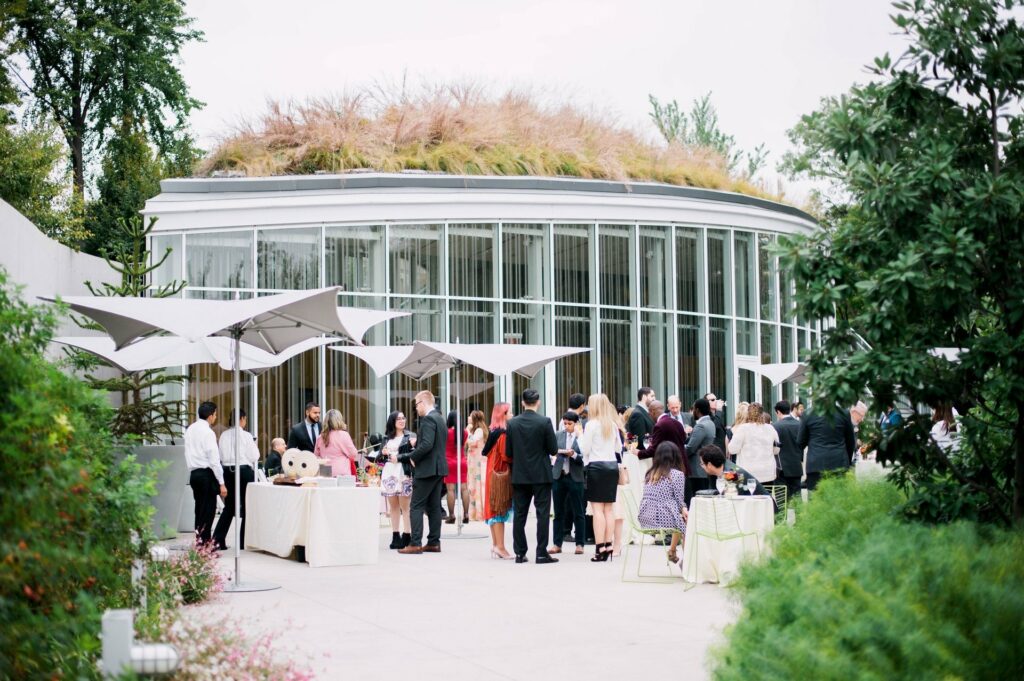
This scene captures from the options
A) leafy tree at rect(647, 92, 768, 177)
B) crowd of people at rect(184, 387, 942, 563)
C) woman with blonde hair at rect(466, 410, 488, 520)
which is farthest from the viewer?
leafy tree at rect(647, 92, 768, 177)

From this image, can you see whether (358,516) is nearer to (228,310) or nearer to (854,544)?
(228,310)

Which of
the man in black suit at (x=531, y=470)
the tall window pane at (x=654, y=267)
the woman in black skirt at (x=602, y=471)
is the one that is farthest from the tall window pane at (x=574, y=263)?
the man in black suit at (x=531, y=470)

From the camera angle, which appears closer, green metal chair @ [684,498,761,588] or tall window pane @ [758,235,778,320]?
green metal chair @ [684,498,761,588]

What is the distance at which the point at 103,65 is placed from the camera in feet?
137

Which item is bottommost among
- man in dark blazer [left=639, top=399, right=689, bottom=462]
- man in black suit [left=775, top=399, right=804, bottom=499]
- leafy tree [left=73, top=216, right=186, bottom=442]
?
man in black suit [left=775, top=399, right=804, bottom=499]

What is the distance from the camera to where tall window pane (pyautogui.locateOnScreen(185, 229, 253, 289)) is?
24.4m

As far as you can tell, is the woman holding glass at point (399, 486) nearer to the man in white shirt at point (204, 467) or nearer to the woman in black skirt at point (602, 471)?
the man in white shirt at point (204, 467)

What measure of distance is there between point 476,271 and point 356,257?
248 cm

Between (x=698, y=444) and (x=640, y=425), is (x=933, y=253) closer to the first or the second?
(x=698, y=444)

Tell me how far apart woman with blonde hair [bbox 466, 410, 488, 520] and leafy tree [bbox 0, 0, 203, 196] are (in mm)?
26069

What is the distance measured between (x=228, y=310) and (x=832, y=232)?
6440 mm

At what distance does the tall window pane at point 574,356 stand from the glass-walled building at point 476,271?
33 millimetres

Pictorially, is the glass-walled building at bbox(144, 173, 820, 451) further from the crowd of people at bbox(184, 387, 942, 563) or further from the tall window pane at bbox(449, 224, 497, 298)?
the crowd of people at bbox(184, 387, 942, 563)

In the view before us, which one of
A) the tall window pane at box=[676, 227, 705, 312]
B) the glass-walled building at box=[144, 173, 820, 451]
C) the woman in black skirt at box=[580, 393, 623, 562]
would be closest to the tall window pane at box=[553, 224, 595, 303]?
the glass-walled building at box=[144, 173, 820, 451]
